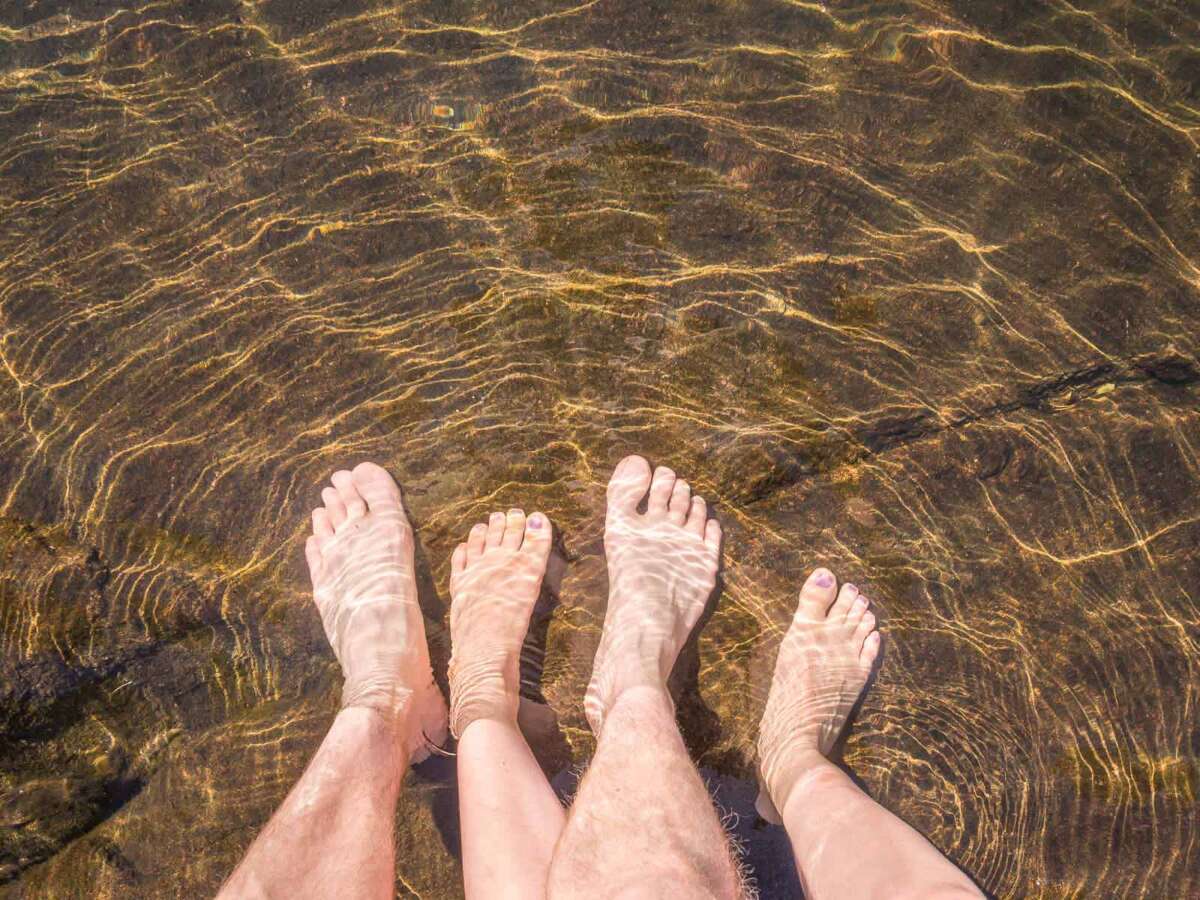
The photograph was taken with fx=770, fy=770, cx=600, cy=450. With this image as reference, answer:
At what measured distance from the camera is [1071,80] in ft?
9.53

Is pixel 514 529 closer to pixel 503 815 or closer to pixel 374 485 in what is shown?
pixel 374 485

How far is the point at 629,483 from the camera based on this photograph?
312 cm

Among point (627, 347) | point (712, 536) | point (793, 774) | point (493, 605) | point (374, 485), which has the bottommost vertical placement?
point (793, 774)

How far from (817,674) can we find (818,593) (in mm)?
316

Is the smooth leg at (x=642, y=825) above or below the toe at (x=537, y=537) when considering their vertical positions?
below

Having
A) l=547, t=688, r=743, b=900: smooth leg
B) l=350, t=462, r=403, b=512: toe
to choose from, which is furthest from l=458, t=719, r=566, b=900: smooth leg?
l=350, t=462, r=403, b=512: toe

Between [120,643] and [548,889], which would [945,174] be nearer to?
[548,889]

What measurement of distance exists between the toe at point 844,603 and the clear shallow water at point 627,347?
0.30ft

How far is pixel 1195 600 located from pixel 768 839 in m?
1.88

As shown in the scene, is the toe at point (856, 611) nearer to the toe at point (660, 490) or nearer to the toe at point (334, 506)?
the toe at point (660, 490)

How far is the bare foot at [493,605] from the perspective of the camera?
298 centimetres

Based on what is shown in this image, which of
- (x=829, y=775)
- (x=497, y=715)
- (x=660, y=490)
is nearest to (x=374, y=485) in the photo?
(x=497, y=715)

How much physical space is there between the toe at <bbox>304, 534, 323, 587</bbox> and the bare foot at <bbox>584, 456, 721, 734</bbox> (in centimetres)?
118

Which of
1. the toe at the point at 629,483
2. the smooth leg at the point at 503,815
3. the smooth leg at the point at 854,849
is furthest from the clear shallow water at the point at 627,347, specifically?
the smooth leg at the point at 503,815
